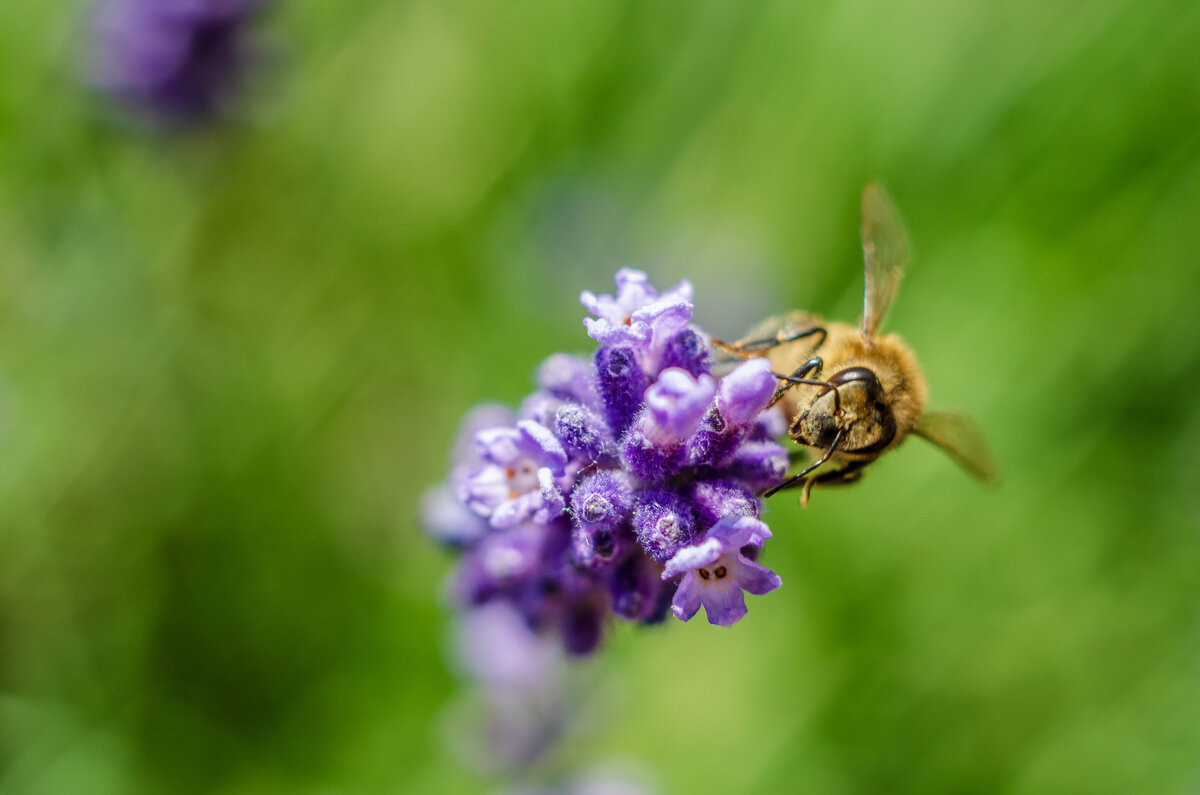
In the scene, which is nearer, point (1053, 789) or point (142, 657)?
point (1053, 789)

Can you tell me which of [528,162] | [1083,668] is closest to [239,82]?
[528,162]

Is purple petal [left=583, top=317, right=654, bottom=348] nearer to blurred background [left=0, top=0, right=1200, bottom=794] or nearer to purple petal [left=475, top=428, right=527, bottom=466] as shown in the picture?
purple petal [left=475, top=428, right=527, bottom=466]

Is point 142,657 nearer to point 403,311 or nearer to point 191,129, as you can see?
point 403,311

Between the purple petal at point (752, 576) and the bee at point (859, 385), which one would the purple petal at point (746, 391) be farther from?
the purple petal at point (752, 576)

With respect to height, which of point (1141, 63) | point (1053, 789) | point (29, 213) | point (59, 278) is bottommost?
point (1053, 789)

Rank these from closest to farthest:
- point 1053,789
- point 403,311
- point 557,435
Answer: point 557,435 → point 1053,789 → point 403,311

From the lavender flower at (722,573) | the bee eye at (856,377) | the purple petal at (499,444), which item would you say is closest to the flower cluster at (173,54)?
the purple petal at (499,444)

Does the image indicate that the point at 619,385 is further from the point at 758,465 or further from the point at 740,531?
the point at 740,531

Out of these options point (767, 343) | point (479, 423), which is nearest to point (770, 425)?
point (767, 343)
